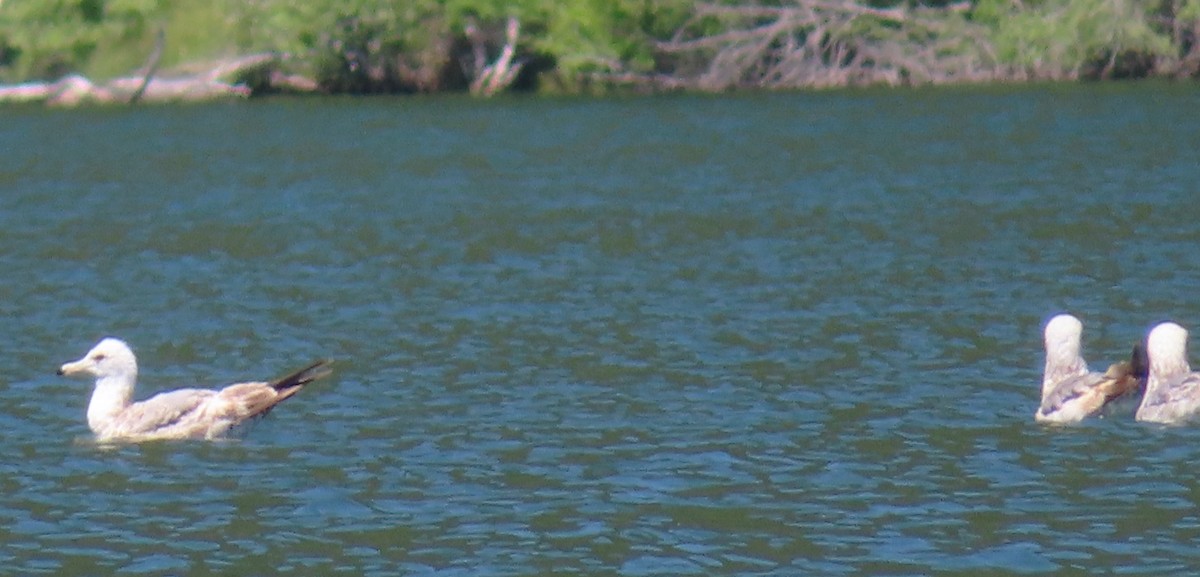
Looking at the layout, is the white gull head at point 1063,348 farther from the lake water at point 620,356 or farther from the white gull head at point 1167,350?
the white gull head at point 1167,350

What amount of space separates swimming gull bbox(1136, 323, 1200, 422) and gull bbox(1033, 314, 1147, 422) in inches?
5.5

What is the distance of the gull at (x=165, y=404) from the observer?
48.7ft

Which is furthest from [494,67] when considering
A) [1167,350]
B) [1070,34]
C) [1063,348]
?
[1167,350]

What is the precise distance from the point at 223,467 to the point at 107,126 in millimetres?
39999

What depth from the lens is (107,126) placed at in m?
52.5

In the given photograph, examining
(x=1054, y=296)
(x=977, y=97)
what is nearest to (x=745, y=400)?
(x=1054, y=296)

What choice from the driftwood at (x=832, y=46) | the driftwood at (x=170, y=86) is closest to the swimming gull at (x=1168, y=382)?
the driftwood at (x=832, y=46)

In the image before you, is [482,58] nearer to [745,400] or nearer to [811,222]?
[811,222]

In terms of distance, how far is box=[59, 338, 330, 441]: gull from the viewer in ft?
48.7

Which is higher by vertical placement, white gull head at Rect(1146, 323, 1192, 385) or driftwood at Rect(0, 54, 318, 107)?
white gull head at Rect(1146, 323, 1192, 385)

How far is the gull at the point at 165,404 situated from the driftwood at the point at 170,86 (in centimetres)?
4547

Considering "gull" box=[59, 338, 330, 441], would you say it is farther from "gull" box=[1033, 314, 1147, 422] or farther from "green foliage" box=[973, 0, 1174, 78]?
"green foliage" box=[973, 0, 1174, 78]

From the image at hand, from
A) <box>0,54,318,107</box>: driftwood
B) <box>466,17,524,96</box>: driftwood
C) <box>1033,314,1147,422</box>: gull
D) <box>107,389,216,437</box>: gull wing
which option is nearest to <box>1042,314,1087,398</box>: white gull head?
<box>1033,314,1147,422</box>: gull

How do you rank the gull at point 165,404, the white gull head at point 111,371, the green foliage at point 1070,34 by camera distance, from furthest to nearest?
the green foliage at point 1070,34
the white gull head at point 111,371
the gull at point 165,404
